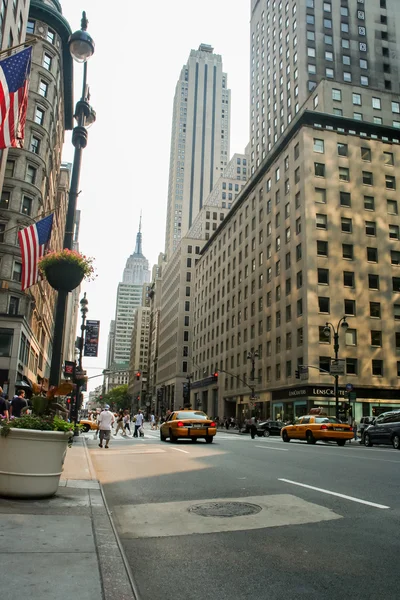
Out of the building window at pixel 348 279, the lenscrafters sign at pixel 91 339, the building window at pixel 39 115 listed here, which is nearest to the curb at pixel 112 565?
the lenscrafters sign at pixel 91 339

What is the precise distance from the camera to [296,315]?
50844 millimetres

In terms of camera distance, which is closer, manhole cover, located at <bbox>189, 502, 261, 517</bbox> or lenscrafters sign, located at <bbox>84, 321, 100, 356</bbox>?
manhole cover, located at <bbox>189, 502, 261, 517</bbox>

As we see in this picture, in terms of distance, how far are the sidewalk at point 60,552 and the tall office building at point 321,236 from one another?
2979 centimetres

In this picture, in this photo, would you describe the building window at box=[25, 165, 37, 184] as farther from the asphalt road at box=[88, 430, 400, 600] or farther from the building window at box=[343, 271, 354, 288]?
the asphalt road at box=[88, 430, 400, 600]

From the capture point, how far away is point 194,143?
616 ft

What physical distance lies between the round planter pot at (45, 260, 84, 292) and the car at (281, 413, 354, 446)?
1959 cm

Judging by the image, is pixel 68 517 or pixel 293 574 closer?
pixel 293 574

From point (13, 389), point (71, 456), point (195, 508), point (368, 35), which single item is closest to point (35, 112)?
point (13, 389)

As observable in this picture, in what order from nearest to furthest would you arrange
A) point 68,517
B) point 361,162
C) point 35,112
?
point 68,517 → point 35,112 → point 361,162

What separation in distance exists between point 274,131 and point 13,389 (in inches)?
2368

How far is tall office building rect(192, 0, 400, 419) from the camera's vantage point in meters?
48.9

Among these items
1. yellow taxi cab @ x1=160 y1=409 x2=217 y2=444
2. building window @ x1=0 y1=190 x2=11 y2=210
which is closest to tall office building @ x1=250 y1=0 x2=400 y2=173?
building window @ x1=0 y1=190 x2=11 y2=210

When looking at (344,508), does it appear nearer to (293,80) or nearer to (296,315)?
(296,315)

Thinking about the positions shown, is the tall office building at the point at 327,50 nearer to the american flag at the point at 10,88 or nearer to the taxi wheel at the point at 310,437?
the taxi wheel at the point at 310,437
